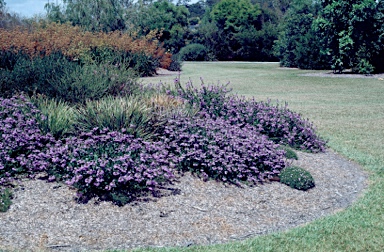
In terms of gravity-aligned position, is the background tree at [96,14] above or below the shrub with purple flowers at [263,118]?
above

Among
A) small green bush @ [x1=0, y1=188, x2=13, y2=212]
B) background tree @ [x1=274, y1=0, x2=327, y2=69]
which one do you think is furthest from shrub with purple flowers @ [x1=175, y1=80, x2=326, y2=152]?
background tree @ [x1=274, y1=0, x2=327, y2=69]

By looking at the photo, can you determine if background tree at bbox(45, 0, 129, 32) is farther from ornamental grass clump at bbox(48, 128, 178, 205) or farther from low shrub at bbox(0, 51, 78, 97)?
ornamental grass clump at bbox(48, 128, 178, 205)

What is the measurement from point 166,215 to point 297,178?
6.99 ft

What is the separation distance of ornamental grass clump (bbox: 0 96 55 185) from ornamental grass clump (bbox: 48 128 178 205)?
245 millimetres

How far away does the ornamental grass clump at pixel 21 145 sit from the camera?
21.2ft

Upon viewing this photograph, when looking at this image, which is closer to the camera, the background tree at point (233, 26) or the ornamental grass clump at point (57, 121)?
the ornamental grass clump at point (57, 121)

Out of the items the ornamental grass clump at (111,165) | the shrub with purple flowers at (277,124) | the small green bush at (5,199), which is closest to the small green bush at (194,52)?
the shrub with purple flowers at (277,124)

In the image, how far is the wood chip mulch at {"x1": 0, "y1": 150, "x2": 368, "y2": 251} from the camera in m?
5.16

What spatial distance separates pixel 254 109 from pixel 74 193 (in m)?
4.33

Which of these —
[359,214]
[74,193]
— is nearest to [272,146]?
[359,214]

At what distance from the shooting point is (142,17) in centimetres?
4147

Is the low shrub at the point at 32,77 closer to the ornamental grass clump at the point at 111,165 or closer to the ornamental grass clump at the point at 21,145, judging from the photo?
the ornamental grass clump at the point at 21,145

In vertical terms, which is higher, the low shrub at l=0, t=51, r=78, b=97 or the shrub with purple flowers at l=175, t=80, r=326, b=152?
the low shrub at l=0, t=51, r=78, b=97

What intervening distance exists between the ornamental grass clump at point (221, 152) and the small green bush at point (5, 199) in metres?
2.24
